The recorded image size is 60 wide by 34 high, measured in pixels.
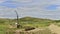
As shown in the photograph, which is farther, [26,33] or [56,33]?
[56,33]

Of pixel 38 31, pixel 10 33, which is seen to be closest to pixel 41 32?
pixel 38 31

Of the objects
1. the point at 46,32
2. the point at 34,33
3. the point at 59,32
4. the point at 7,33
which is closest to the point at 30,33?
the point at 34,33

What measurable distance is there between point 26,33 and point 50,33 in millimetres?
4193

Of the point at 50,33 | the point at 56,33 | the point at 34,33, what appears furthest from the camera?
the point at 56,33

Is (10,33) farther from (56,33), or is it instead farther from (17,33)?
(56,33)

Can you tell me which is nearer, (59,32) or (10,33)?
(10,33)

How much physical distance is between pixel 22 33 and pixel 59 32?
814 centimetres

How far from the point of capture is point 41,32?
103 ft

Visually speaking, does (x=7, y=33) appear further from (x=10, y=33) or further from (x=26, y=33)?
(x=26, y=33)

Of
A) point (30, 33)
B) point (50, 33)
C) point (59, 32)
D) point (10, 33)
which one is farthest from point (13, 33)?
point (59, 32)

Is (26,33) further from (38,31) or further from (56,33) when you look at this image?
(56,33)

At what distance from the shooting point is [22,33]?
1264 inches

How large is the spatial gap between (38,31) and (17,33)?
341 centimetres

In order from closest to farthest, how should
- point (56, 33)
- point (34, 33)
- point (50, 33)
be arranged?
1. point (34, 33)
2. point (50, 33)
3. point (56, 33)
